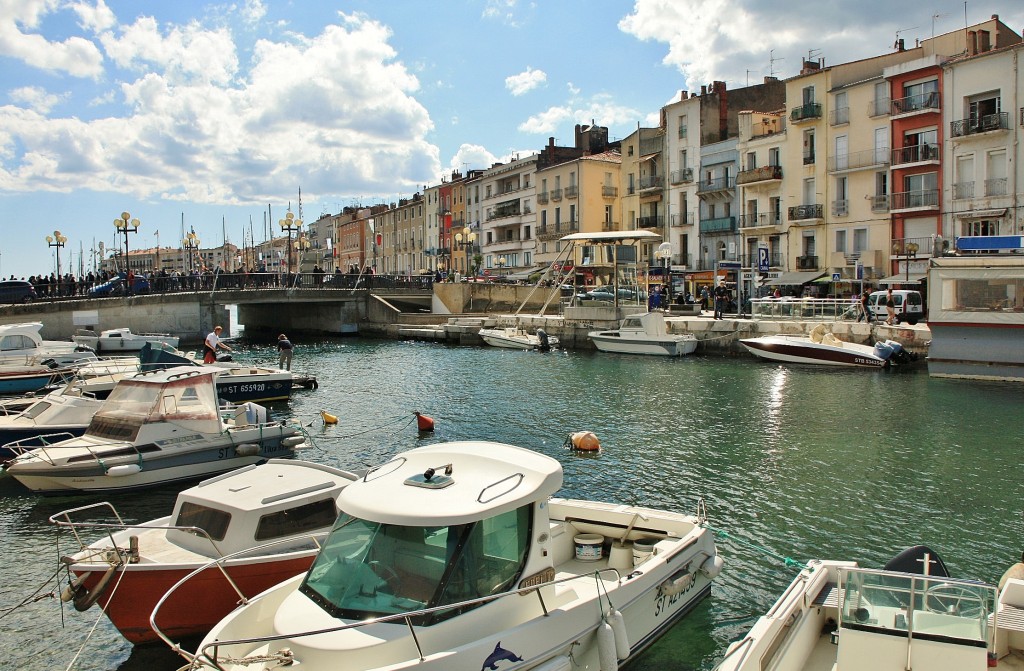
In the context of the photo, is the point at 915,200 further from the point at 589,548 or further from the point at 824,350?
the point at 589,548

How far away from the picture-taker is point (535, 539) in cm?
782

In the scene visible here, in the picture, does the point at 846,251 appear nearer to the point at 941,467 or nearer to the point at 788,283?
the point at 788,283

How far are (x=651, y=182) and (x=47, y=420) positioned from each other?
180 ft

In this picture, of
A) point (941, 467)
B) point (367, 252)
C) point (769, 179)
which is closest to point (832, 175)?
point (769, 179)

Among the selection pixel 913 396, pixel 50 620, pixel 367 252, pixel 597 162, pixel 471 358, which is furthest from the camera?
pixel 367 252

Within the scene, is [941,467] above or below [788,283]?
below

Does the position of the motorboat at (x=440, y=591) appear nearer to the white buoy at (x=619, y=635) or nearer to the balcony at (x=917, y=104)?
the white buoy at (x=619, y=635)

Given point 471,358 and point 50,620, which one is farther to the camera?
point 471,358

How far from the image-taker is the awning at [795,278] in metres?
49.6

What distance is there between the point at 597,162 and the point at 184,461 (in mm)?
61091

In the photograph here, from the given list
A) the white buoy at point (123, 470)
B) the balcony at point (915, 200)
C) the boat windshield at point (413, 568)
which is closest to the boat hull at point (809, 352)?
the balcony at point (915, 200)

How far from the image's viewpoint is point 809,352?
35844 millimetres

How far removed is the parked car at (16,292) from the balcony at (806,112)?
154 ft

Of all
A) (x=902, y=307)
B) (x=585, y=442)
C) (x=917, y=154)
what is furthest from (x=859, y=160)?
(x=585, y=442)
